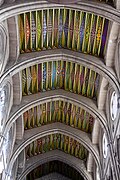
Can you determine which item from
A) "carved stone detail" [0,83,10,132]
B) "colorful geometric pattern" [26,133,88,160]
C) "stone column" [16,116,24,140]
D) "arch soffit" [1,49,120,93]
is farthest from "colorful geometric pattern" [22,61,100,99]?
"colorful geometric pattern" [26,133,88,160]

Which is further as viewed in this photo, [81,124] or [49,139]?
[49,139]

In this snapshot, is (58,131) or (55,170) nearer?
(58,131)

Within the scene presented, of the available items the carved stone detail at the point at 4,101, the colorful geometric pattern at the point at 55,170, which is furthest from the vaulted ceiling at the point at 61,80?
the colorful geometric pattern at the point at 55,170

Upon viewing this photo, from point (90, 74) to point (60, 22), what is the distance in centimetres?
412

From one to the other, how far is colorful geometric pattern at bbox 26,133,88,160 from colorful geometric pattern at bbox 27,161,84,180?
284cm

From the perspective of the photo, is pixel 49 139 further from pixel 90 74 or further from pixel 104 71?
pixel 104 71

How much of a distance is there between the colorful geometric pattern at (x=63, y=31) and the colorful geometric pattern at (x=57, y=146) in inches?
375

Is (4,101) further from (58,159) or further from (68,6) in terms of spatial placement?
(58,159)

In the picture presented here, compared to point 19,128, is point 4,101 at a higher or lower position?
lower

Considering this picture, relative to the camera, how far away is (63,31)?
19.4m

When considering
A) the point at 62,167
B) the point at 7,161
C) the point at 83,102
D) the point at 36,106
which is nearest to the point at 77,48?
the point at 83,102

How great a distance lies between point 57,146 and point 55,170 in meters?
4.20

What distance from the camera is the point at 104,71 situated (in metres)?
18.7

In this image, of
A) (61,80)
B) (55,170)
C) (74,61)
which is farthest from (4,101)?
(55,170)
